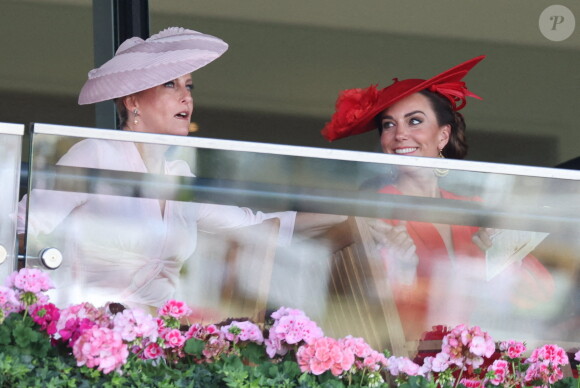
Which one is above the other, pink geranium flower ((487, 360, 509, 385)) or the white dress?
the white dress

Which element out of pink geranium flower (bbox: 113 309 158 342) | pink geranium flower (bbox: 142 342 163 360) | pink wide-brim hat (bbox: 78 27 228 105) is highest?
pink wide-brim hat (bbox: 78 27 228 105)

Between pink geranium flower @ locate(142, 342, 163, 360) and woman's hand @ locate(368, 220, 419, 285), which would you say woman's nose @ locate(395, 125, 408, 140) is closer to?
woman's hand @ locate(368, 220, 419, 285)

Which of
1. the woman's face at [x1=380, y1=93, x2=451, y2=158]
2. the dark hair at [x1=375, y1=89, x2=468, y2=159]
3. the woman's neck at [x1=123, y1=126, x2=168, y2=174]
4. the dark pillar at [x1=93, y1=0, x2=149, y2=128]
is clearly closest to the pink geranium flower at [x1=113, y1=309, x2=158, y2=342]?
the woman's neck at [x1=123, y1=126, x2=168, y2=174]

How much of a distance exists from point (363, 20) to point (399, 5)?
24 cm

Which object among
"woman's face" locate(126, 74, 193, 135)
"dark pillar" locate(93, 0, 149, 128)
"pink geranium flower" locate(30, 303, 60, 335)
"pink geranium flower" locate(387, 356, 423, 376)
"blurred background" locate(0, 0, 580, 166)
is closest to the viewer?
"pink geranium flower" locate(30, 303, 60, 335)

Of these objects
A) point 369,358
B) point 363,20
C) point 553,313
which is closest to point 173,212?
point 369,358

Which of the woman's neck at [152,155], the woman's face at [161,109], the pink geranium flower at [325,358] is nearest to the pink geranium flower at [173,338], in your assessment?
the pink geranium flower at [325,358]

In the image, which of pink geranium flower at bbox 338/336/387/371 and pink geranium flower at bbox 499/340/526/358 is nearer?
pink geranium flower at bbox 338/336/387/371

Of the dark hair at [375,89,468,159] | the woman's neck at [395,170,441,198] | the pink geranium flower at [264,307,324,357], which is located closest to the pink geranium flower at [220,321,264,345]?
the pink geranium flower at [264,307,324,357]

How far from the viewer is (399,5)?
7121mm

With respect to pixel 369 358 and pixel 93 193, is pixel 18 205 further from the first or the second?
pixel 369 358

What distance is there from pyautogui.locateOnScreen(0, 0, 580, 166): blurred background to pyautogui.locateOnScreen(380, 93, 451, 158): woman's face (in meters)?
3.29

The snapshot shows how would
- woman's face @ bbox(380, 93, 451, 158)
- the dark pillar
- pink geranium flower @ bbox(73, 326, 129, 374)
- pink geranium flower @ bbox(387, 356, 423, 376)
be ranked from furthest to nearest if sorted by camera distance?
the dark pillar < woman's face @ bbox(380, 93, 451, 158) < pink geranium flower @ bbox(387, 356, 423, 376) < pink geranium flower @ bbox(73, 326, 129, 374)

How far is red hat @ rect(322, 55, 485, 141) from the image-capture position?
12.7ft
